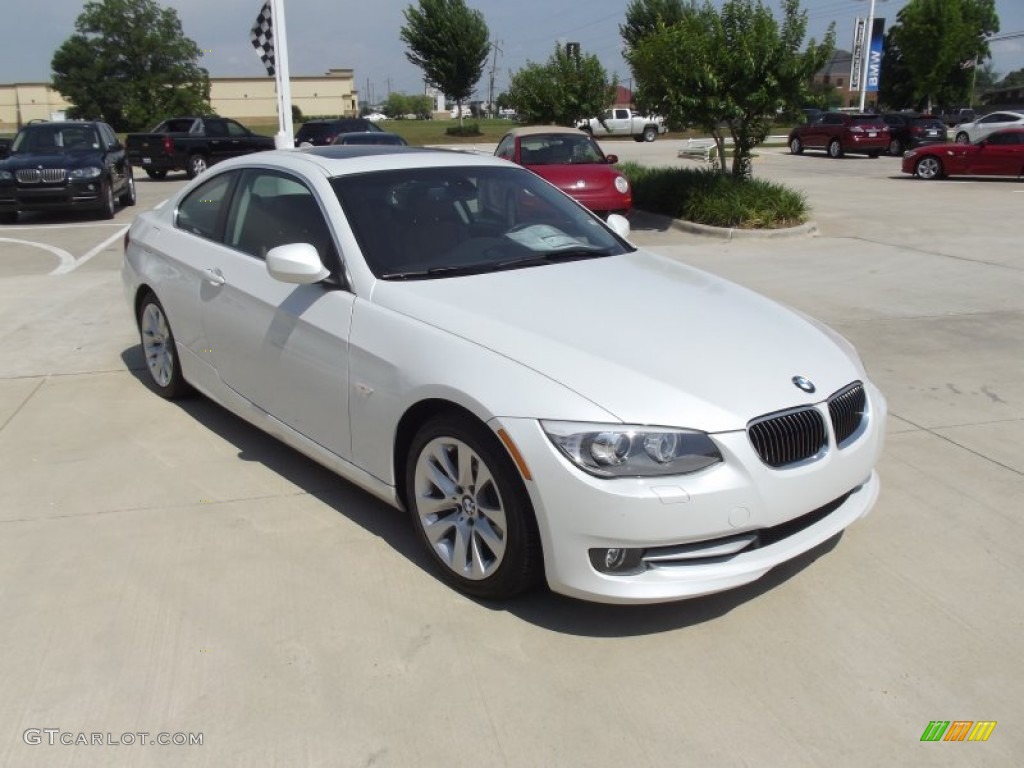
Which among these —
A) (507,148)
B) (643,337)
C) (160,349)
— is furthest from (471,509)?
(507,148)

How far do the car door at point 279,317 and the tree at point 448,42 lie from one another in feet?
151

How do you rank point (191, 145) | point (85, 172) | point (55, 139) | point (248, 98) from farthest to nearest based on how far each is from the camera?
1. point (248, 98)
2. point (191, 145)
3. point (55, 139)
4. point (85, 172)

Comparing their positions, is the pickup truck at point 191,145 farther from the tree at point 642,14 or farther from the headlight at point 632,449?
the tree at point 642,14

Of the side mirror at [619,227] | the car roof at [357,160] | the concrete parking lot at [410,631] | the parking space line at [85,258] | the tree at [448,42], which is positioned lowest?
the concrete parking lot at [410,631]

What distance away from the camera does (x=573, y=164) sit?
1395cm

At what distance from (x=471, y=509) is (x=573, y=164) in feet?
36.8

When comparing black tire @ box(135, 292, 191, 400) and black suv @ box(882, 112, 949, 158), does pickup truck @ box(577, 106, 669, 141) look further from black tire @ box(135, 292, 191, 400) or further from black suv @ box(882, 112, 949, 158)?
black tire @ box(135, 292, 191, 400)

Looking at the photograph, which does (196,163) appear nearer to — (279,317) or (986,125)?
(279,317)

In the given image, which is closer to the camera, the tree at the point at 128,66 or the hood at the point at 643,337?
the hood at the point at 643,337

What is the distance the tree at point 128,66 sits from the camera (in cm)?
6219

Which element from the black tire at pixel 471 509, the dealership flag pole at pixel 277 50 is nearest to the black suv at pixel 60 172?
the dealership flag pole at pixel 277 50

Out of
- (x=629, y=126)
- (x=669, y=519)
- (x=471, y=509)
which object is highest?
(x=629, y=126)

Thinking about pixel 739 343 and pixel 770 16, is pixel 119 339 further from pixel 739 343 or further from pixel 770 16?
pixel 770 16

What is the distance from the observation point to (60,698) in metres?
2.99
